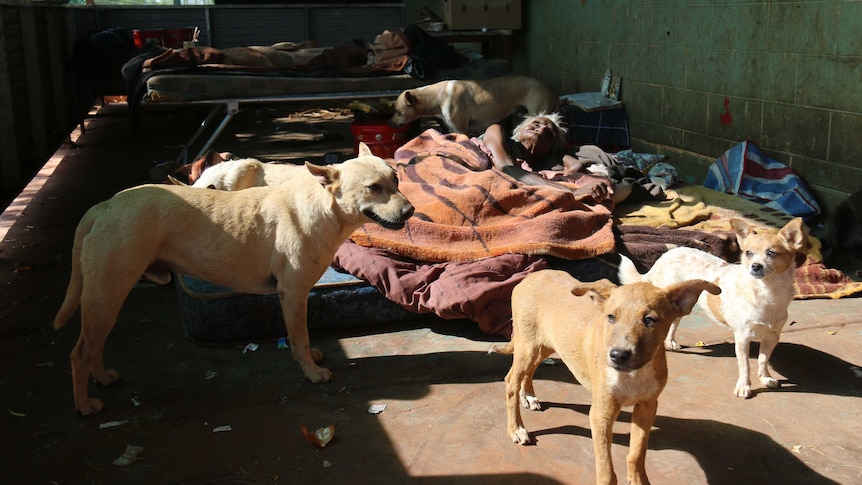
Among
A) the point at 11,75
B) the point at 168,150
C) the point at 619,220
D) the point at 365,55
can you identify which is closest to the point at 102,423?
the point at 619,220

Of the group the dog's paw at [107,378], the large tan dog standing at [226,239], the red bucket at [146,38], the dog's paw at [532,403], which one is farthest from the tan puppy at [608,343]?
the red bucket at [146,38]

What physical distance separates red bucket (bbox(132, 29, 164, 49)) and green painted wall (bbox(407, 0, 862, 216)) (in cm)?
705

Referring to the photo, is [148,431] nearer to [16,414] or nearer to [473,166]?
[16,414]

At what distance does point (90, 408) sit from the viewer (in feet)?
12.9

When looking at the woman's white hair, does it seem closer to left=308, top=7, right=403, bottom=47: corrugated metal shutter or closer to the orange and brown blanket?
the orange and brown blanket

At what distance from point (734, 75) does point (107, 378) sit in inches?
258

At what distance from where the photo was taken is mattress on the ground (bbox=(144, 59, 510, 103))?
867 centimetres

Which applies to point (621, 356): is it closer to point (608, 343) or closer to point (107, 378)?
point (608, 343)

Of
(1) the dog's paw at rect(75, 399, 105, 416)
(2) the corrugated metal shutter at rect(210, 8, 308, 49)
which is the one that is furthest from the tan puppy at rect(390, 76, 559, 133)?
(2) the corrugated metal shutter at rect(210, 8, 308, 49)

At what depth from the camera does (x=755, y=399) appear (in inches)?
157

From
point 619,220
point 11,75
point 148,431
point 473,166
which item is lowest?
point 148,431

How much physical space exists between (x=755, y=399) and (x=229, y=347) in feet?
10.1

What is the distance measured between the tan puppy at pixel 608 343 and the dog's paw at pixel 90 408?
214 centimetres

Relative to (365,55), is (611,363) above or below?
below
